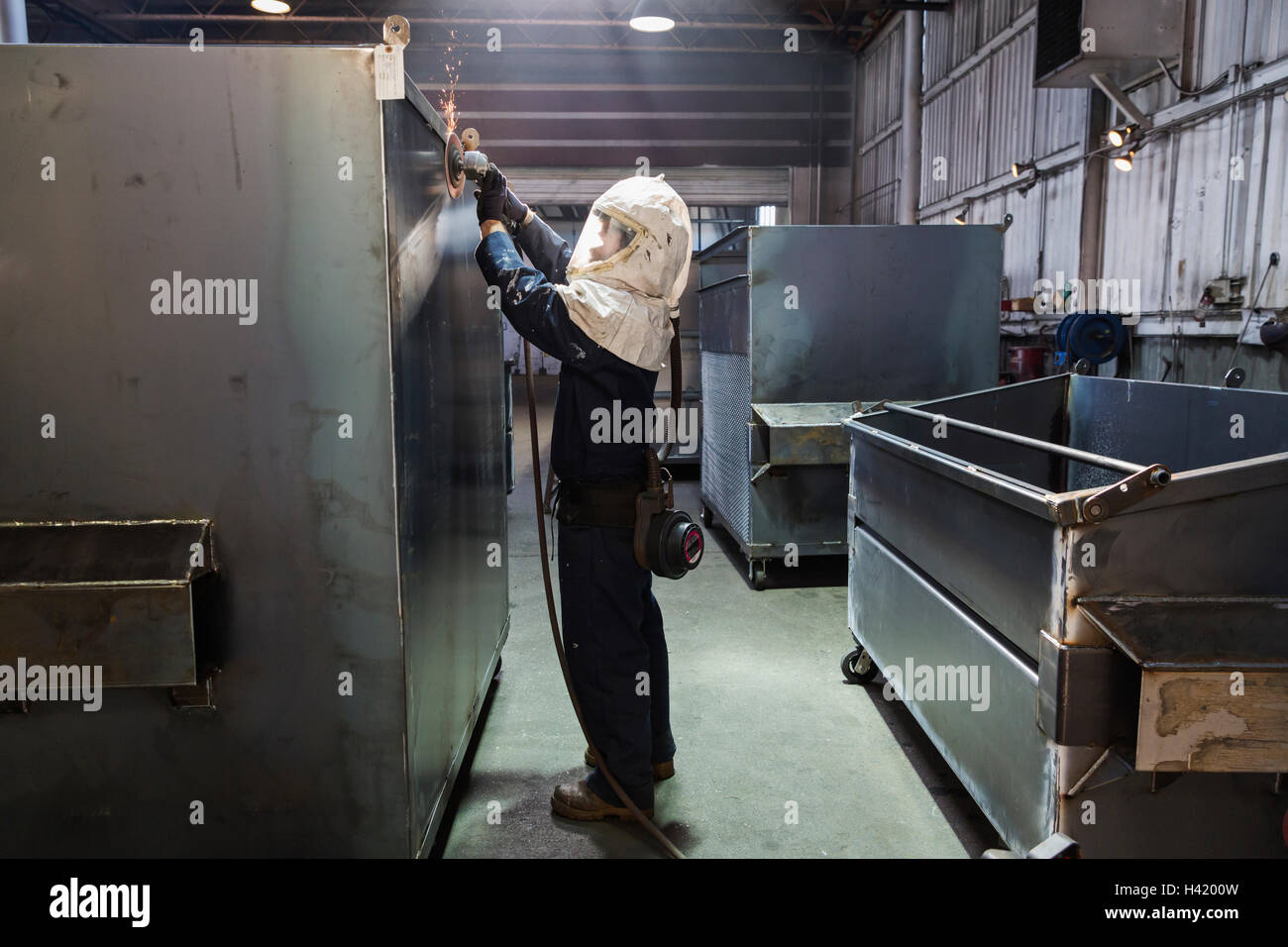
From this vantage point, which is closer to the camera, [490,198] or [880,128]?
[490,198]

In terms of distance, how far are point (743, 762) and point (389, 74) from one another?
234 cm

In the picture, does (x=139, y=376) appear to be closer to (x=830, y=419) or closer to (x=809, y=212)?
(x=830, y=419)

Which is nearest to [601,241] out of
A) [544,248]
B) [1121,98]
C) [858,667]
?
[544,248]

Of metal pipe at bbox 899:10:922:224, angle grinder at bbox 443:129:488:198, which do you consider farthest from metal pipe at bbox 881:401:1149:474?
metal pipe at bbox 899:10:922:224

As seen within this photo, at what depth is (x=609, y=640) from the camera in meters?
2.46

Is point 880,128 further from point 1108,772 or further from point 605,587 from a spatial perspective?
point 1108,772

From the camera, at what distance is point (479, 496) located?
2854 mm

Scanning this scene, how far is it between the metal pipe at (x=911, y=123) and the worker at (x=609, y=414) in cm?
747

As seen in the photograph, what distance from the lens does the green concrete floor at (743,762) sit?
2.47 m

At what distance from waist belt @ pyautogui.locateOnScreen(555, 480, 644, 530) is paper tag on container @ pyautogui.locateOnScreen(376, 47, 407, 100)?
3.72 feet

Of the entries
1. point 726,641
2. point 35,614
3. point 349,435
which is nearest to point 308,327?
point 349,435

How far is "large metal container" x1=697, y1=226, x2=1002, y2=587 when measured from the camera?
4789mm

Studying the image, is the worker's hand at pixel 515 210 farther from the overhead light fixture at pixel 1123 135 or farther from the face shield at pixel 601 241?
the overhead light fixture at pixel 1123 135

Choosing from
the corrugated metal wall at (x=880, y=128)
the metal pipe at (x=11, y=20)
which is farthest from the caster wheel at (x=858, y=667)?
the corrugated metal wall at (x=880, y=128)
